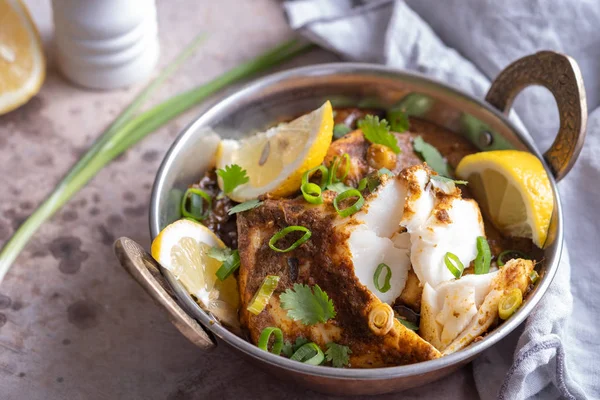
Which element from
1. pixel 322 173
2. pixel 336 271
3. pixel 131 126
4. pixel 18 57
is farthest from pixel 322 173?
pixel 18 57

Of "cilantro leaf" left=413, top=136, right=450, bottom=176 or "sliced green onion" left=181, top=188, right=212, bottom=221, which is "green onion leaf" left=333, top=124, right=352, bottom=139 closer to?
"cilantro leaf" left=413, top=136, right=450, bottom=176

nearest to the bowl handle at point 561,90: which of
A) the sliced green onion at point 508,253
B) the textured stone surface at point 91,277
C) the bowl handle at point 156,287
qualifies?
the sliced green onion at point 508,253

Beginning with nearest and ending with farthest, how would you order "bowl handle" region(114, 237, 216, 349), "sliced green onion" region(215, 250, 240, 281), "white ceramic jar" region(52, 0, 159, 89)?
"bowl handle" region(114, 237, 216, 349), "sliced green onion" region(215, 250, 240, 281), "white ceramic jar" region(52, 0, 159, 89)

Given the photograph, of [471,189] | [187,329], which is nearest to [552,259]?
[471,189]

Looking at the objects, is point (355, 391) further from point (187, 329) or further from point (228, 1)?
point (228, 1)

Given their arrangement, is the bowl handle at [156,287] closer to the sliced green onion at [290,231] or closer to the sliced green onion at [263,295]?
the sliced green onion at [263,295]

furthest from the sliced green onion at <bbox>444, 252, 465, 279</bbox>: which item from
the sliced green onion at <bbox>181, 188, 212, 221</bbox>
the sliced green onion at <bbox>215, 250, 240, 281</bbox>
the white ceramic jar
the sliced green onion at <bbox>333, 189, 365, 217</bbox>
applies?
the white ceramic jar
